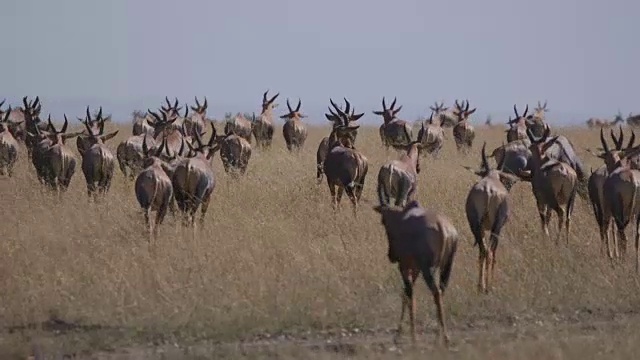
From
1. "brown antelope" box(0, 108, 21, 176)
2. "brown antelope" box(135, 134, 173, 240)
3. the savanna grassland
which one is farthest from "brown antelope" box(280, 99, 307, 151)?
"brown antelope" box(135, 134, 173, 240)

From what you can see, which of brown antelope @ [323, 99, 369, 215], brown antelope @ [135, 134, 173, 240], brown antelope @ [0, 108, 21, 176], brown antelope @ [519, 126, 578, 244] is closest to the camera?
brown antelope @ [135, 134, 173, 240]

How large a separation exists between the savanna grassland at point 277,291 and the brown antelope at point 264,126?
47.3 ft

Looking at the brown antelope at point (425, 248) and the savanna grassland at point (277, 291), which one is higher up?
the brown antelope at point (425, 248)

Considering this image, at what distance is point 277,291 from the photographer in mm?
11672

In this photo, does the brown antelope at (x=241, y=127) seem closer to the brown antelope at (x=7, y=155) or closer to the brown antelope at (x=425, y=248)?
the brown antelope at (x=7, y=155)

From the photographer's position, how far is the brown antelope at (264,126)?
31.8m

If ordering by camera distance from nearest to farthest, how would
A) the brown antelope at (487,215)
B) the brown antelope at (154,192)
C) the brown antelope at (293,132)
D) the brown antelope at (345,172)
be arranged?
1. the brown antelope at (487,215)
2. the brown antelope at (154,192)
3. the brown antelope at (345,172)
4. the brown antelope at (293,132)

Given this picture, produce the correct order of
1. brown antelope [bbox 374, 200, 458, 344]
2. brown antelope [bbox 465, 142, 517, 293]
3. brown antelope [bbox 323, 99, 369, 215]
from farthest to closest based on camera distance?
brown antelope [bbox 323, 99, 369, 215], brown antelope [bbox 465, 142, 517, 293], brown antelope [bbox 374, 200, 458, 344]

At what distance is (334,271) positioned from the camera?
12.7 meters

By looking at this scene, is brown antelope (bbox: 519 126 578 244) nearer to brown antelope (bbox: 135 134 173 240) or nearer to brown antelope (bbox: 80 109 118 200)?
brown antelope (bbox: 135 134 173 240)

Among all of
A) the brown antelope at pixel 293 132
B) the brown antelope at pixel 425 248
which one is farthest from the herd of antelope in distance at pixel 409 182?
the brown antelope at pixel 293 132

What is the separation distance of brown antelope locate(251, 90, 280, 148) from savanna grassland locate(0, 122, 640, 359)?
14406 millimetres

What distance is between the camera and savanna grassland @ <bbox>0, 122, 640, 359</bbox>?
9.94m

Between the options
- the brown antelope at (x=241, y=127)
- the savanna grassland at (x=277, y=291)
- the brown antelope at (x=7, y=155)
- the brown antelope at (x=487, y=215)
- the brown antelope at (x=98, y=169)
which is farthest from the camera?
the brown antelope at (x=241, y=127)
